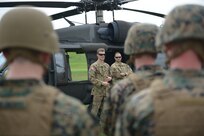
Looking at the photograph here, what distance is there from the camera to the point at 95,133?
7.13ft

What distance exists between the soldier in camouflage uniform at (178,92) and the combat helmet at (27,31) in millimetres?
556

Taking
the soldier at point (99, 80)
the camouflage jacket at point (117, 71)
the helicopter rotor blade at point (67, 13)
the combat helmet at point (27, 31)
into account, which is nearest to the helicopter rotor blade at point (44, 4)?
the helicopter rotor blade at point (67, 13)

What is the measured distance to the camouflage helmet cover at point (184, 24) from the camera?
87.6 inches

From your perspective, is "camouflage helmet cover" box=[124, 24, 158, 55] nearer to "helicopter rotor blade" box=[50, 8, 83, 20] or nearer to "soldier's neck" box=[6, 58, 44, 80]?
"soldier's neck" box=[6, 58, 44, 80]

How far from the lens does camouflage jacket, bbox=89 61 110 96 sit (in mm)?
8789

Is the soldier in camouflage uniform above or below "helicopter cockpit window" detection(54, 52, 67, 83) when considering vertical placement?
above

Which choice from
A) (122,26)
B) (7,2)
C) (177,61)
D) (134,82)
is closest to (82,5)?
(122,26)

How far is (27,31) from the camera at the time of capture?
210 cm

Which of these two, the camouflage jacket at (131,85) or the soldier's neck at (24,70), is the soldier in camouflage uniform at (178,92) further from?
the camouflage jacket at (131,85)

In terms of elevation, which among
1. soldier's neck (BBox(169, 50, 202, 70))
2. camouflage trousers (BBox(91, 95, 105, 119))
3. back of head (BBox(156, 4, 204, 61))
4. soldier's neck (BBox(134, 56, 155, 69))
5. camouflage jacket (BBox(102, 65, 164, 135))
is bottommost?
camouflage trousers (BBox(91, 95, 105, 119))

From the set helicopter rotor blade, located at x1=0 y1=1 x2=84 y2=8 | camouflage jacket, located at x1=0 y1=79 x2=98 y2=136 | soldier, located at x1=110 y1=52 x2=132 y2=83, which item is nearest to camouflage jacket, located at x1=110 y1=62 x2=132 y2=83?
soldier, located at x1=110 y1=52 x2=132 y2=83

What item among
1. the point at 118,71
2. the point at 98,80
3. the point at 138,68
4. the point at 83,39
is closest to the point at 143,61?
the point at 138,68

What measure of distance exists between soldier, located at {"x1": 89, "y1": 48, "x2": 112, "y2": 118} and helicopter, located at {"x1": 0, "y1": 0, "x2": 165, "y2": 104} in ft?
1.31

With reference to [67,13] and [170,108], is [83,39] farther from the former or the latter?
[170,108]
